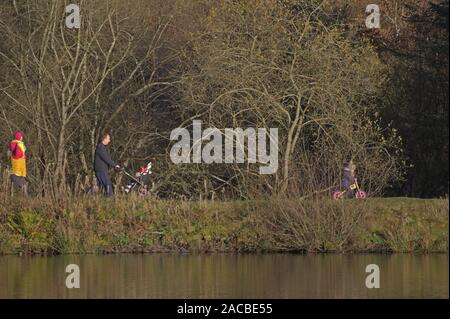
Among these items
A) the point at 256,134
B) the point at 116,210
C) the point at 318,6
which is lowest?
the point at 116,210

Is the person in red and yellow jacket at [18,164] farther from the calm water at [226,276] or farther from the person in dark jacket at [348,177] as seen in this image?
the person in dark jacket at [348,177]

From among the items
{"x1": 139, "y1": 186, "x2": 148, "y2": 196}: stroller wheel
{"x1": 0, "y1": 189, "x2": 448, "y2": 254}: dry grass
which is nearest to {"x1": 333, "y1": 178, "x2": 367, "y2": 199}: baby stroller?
{"x1": 0, "y1": 189, "x2": 448, "y2": 254}: dry grass

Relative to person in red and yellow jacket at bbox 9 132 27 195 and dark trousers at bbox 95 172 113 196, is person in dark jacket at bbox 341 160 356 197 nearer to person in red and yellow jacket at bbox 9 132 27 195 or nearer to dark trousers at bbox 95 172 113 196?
dark trousers at bbox 95 172 113 196

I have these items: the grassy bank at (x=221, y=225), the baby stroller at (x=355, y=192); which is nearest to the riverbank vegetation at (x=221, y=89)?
the baby stroller at (x=355, y=192)

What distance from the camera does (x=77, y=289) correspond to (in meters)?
22.5

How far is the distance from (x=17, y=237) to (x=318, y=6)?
966 cm

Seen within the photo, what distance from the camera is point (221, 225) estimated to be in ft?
91.1

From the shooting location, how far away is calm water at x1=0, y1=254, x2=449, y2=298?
21922 millimetres

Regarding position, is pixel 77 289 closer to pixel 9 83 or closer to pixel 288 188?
pixel 288 188

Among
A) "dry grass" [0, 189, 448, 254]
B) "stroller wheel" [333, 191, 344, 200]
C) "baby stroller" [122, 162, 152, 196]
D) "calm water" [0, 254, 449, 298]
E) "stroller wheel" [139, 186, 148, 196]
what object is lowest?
"calm water" [0, 254, 449, 298]

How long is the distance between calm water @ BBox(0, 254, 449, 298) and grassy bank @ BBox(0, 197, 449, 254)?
493mm

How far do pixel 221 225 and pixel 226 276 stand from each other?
390 centimetres
